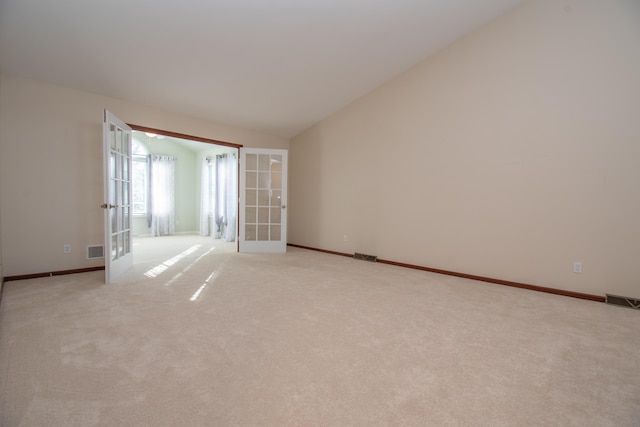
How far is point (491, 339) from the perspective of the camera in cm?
221

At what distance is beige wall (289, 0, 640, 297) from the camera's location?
10.3ft

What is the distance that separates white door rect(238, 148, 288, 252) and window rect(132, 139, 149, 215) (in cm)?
384

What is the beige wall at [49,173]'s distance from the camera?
347 cm

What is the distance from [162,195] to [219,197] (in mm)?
1774

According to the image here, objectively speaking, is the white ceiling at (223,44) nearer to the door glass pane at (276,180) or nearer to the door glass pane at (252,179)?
the door glass pane at (252,179)

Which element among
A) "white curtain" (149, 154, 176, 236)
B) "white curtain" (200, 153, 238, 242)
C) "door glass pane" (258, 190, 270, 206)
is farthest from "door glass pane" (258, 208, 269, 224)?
"white curtain" (149, 154, 176, 236)

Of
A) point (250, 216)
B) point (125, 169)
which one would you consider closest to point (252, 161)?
point (250, 216)

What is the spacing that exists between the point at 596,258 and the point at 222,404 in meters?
3.95

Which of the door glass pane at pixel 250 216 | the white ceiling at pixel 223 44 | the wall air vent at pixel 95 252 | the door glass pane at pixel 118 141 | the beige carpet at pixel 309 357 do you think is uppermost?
the white ceiling at pixel 223 44

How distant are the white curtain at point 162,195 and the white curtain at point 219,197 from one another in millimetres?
802

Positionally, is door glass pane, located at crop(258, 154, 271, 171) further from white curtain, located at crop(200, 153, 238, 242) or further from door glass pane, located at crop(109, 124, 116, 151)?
door glass pane, located at crop(109, 124, 116, 151)

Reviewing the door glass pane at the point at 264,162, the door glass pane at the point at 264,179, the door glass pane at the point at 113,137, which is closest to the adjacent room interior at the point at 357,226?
the door glass pane at the point at 113,137

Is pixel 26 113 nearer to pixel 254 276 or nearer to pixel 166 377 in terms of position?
pixel 254 276

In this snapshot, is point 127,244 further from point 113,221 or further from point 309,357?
point 309,357
